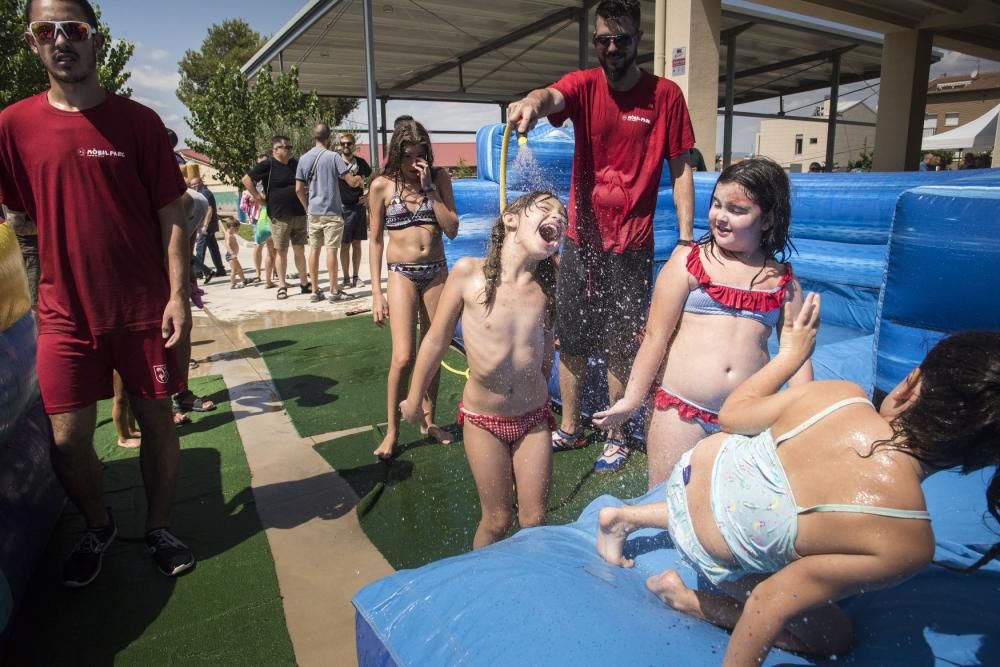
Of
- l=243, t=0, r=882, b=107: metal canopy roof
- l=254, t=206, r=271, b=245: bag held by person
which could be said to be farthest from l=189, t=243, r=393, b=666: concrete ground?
l=243, t=0, r=882, b=107: metal canopy roof

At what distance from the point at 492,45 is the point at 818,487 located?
16509 millimetres

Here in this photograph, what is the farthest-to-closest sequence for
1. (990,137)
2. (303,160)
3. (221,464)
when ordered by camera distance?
(990,137), (303,160), (221,464)

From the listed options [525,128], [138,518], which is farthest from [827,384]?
[138,518]

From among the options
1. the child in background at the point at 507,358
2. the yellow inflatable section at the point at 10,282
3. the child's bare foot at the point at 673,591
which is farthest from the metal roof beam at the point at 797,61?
the yellow inflatable section at the point at 10,282

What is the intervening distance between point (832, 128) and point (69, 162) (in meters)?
21.6

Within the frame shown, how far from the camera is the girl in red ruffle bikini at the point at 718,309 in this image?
2.17m

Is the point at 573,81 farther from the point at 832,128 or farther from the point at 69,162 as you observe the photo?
the point at 832,128

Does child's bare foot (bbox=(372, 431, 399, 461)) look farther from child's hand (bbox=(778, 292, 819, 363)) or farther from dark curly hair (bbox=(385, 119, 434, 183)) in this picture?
child's hand (bbox=(778, 292, 819, 363))

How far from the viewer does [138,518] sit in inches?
130

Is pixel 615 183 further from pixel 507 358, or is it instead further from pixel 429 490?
Answer: pixel 429 490

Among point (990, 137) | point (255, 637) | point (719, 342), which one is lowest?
point (255, 637)

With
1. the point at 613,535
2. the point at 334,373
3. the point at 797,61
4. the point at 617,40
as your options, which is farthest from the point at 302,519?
the point at 797,61

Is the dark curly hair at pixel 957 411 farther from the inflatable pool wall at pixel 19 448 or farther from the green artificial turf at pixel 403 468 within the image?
the inflatable pool wall at pixel 19 448

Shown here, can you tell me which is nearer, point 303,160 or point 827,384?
point 827,384
